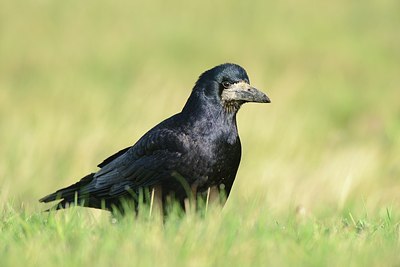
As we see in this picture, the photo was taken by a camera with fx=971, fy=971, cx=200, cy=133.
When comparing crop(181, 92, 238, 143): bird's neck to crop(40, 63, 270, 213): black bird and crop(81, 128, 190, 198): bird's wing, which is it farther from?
crop(81, 128, 190, 198): bird's wing

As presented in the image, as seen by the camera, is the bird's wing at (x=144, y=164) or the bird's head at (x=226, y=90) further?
the bird's head at (x=226, y=90)

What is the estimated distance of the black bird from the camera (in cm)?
581

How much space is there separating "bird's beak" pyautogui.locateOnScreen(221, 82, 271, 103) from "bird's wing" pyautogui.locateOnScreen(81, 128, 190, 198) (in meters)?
0.42

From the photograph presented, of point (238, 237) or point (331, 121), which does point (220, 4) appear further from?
point (238, 237)

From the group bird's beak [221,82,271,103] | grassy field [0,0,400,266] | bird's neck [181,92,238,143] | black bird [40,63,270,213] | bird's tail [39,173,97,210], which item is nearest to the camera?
grassy field [0,0,400,266]

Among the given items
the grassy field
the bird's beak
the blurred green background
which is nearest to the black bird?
the bird's beak

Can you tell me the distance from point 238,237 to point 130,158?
6.84 feet

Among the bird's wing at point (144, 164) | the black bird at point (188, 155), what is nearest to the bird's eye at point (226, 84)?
the black bird at point (188, 155)

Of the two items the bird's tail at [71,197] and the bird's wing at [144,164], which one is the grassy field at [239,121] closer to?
the bird's tail at [71,197]

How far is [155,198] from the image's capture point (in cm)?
588

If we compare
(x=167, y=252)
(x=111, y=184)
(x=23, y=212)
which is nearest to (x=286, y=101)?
(x=111, y=184)

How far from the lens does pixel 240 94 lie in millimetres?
6121

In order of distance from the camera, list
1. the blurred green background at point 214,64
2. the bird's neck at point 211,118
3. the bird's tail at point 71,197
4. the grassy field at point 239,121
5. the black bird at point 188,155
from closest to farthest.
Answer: the grassy field at point 239,121, the black bird at point 188,155, the bird's neck at point 211,118, the bird's tail at point 71,197, the blurred green background at point 214,64

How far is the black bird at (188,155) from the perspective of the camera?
581cm
